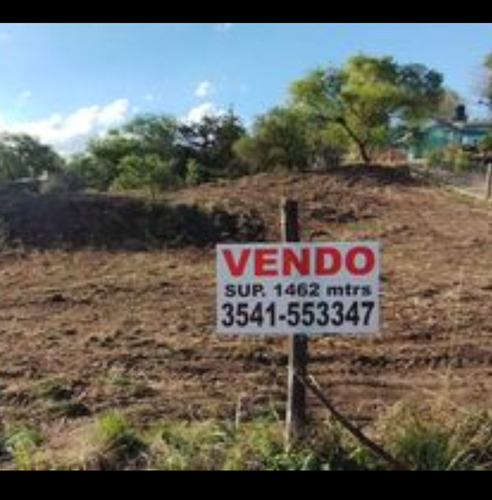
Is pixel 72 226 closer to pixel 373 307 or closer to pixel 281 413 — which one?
pixel 281 413

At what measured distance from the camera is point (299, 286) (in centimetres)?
533

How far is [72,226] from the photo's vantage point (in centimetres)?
1739

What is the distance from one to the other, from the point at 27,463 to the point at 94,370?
3.28 m

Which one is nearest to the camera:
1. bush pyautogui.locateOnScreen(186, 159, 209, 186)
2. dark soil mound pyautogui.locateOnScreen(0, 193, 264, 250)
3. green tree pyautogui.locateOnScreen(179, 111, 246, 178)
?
dark soil mound pyautogui.locateOnScreen(0, 193, 264, 250)

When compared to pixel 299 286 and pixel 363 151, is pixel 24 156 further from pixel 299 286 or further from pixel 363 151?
pixel 299 286

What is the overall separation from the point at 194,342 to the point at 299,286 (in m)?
4.52

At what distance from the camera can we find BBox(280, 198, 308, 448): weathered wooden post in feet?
18.0

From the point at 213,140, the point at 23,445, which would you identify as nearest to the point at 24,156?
the point at 213,140

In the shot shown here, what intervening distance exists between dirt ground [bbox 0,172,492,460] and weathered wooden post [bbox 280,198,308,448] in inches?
51.6

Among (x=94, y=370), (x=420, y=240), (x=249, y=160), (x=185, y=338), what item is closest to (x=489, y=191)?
(x=420, y=240)

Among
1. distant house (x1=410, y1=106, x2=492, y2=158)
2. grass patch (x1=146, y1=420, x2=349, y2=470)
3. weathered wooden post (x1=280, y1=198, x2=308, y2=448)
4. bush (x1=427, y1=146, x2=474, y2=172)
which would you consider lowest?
Answer: distant house (x1=410, y1=106, x2=492, y2=158)

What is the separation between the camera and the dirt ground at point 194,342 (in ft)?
24.9

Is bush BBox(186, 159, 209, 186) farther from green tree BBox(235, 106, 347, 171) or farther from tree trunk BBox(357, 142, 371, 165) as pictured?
tree trunk BBox(357, 142, 371, 165)

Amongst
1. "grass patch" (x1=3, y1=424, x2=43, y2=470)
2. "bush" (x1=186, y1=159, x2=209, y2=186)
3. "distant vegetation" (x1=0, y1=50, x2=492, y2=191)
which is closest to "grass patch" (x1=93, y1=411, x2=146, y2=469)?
"grass patch" (x1=3, y1=424, x2=43, y2=470)
